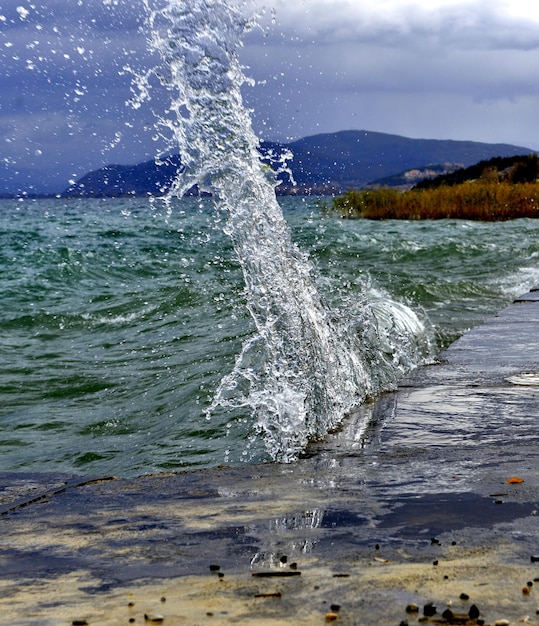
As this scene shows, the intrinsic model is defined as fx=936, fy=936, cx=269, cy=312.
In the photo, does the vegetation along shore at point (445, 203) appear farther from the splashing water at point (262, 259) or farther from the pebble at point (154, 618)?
the pebble at point (154, 618)

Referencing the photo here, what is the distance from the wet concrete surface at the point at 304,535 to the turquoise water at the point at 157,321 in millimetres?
1377

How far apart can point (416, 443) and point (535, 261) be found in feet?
48.7

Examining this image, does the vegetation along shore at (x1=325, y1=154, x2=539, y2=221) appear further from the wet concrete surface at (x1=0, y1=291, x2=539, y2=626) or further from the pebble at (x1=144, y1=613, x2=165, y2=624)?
the pebble at (x1=144, y1=613, x2=165, y2=624)

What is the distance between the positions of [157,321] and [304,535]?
29.3ft

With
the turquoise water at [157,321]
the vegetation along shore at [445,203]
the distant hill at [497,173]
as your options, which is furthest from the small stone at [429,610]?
the distant hill at [497,173]

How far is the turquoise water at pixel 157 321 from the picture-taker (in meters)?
5.69

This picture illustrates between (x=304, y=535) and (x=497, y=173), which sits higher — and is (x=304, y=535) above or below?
above

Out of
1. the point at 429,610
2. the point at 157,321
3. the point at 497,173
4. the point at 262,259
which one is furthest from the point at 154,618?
the point at 497,173

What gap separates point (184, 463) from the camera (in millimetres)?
4965

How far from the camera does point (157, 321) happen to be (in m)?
11.2

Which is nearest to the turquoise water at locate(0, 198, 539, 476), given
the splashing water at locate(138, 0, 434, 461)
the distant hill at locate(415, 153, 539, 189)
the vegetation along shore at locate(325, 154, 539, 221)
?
the splashing water at locate(138, 0, 434, 461)

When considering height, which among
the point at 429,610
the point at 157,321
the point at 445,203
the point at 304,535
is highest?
the point at 429,610

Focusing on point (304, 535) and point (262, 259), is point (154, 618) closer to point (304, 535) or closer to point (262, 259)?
point (304, 535)

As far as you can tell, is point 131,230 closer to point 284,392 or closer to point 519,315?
point 519,315
